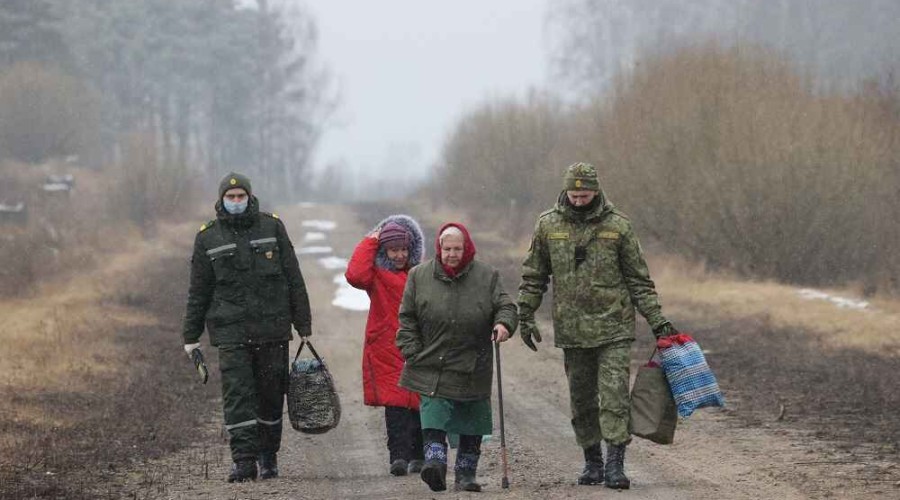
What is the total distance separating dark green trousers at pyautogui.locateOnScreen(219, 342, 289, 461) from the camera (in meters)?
8.79

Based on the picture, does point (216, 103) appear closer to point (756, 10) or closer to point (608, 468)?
point (756, 10)

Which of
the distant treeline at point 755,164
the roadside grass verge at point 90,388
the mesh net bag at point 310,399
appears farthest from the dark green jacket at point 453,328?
the distant treeline at point 755,164

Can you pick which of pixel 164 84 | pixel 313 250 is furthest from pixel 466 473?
pixel 164 84

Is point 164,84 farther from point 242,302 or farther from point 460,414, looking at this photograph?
point 460,414

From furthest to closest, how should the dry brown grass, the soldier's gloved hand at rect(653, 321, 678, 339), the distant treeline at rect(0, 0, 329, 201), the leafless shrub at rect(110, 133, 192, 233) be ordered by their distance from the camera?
the distant treeline at rect(0, 0, 329, 201) → the leafless shrub at rect(110, 133, 192, 233) → the dry brown grass → the soldier's gloved hand at rect(653, 321, 678, 339)

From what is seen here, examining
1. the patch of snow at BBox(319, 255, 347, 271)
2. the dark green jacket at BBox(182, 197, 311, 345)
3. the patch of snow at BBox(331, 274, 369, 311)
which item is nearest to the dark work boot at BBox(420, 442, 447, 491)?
the dark green jacket at BBox(182, 197, 311, 345)

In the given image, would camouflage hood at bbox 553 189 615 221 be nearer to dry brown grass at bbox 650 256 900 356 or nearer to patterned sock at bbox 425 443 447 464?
patterned sock at bbox 425 443 447 464

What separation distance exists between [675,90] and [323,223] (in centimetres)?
2116

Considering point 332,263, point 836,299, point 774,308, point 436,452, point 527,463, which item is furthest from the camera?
point 332,263

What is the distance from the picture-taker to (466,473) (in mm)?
8148

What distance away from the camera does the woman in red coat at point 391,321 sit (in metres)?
8.91

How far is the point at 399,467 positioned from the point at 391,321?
98 cm

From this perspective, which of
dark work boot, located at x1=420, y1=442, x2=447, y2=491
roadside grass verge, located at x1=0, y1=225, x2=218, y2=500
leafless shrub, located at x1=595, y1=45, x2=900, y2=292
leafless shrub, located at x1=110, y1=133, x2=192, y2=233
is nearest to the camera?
dark work boot, located at x1=420, y1=442, x2=447, y2=491

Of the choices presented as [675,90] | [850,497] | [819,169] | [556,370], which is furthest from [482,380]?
[675,90]
